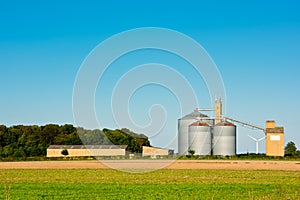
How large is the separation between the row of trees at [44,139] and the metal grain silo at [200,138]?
1438 centimetres

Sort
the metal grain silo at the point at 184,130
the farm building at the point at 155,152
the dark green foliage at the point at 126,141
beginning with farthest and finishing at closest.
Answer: the dark green foliage at the point at 126,141 < the farm building at the point at 155,152 < the metal grain silo at the point at 184,130

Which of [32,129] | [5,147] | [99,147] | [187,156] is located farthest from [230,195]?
[32,129]

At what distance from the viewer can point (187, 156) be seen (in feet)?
346

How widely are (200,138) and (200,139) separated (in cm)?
21

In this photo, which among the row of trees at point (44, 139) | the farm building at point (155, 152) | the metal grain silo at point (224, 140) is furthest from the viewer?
the row of trees at point (44, 139)

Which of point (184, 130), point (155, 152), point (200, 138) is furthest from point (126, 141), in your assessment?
point (200, 138)

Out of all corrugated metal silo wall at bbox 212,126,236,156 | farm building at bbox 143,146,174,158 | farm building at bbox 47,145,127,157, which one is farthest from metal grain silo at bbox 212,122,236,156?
farm building at bbox 47,145,127,157

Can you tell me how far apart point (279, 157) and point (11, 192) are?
82369 millimetres

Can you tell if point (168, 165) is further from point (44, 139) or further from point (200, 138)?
point (44, 139)

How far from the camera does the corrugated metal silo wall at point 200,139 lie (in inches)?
4227

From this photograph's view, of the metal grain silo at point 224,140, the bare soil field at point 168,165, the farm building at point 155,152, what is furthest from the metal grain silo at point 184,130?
the bare soil field at point 168,165

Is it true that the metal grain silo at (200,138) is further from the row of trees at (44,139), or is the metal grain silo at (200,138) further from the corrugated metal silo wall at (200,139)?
the row of trees at (44,139)

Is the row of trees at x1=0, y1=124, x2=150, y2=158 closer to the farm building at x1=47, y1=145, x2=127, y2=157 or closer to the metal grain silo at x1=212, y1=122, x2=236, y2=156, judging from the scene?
the farm building at x1=47, y1=145, x2=127, y2=157

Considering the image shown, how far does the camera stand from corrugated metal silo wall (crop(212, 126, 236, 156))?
107312 mm
